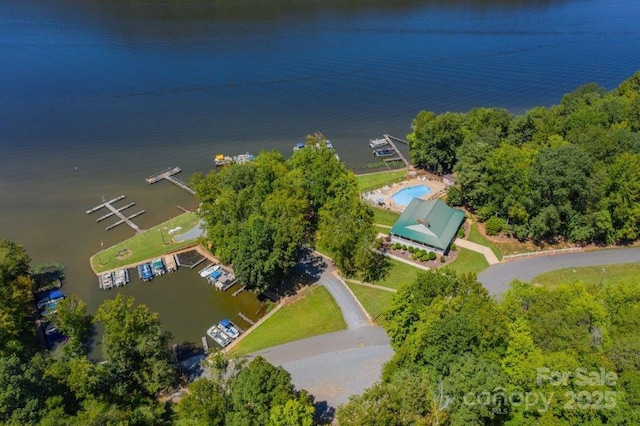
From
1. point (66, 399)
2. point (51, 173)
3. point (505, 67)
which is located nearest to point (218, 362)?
point (66, 399)

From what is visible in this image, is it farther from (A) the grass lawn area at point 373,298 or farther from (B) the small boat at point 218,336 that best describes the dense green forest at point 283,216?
(B) the small boat at point 218,336

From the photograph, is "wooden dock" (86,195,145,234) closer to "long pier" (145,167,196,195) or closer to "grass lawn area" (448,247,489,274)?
"long pier" (145,167,196,195)

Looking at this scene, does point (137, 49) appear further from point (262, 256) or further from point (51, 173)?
point (262, 256)

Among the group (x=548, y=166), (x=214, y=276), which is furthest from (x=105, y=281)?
(x=548, y=166)

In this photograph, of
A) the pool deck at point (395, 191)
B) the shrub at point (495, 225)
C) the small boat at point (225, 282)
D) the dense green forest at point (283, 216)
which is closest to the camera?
the dense green forest at point (283, 216)

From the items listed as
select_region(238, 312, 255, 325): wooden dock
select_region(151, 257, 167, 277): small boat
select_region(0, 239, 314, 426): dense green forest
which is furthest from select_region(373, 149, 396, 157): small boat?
select_region(0, 239, 314, 426): dense green forest

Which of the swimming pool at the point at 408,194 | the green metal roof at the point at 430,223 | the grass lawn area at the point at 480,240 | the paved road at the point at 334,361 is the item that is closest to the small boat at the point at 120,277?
the paved road at the point at 334,361
